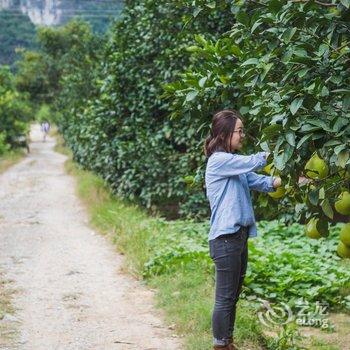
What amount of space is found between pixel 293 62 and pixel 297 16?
29 centimetres

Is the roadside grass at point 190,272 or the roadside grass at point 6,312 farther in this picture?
the roadside grass at point 6,312

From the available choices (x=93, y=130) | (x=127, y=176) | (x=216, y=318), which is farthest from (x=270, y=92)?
(x=93, y=130)

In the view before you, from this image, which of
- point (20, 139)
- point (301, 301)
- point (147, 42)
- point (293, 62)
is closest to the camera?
point (293, 62)

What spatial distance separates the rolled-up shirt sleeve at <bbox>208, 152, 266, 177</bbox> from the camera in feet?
12.4

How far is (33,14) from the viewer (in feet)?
191

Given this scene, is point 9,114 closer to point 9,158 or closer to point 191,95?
point 9,158

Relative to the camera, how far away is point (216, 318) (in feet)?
13.6

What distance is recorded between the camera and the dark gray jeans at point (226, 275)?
4.04 meters

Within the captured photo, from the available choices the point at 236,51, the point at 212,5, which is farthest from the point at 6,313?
the point at 212,5

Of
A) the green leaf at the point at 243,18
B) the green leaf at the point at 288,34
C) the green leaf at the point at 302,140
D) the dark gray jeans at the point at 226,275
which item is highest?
the green leaf at the point at 243,18

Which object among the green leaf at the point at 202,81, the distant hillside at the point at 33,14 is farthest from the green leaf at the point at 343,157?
the distant hillside at the point at 33,14

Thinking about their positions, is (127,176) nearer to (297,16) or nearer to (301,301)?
(301,301)

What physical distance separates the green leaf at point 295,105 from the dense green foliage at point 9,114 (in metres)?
26.3

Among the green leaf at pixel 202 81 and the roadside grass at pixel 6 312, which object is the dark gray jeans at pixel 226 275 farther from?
the roadside grass at pixel 6 312
